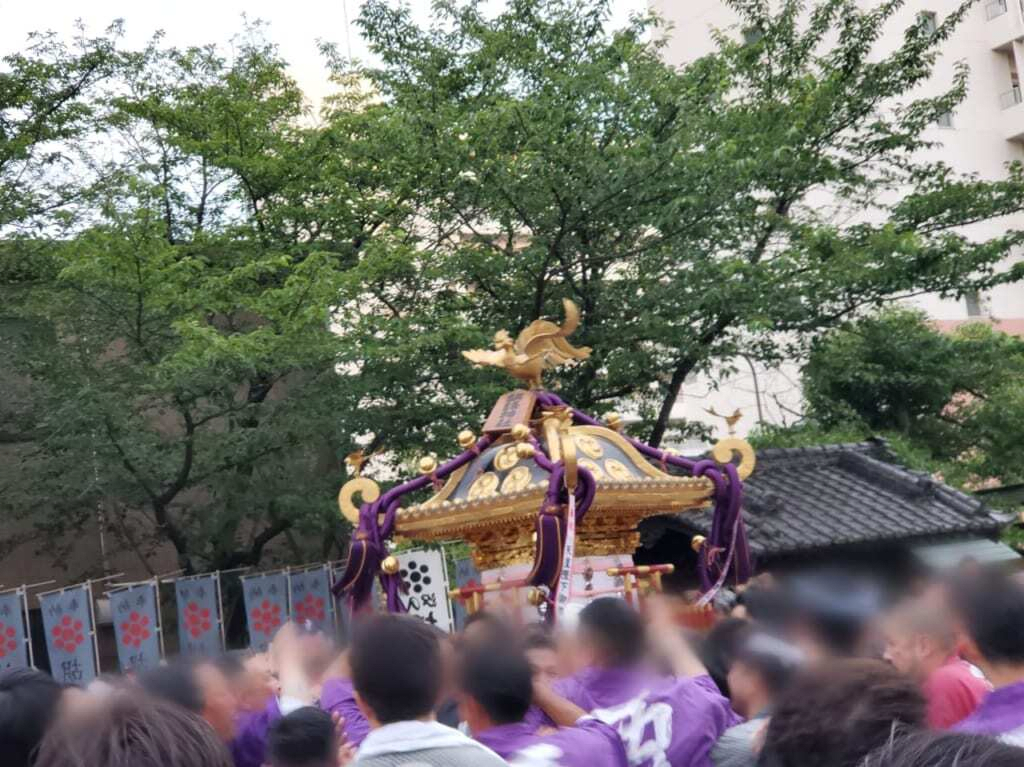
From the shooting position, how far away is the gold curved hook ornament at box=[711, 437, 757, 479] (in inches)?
299

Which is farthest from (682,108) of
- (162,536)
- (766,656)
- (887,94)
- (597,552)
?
(766,656)

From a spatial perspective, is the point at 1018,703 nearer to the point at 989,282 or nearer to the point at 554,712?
the point at 554,712

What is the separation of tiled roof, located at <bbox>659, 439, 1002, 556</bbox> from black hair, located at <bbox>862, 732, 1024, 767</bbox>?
7584 mm

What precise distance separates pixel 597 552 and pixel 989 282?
24.0 ft

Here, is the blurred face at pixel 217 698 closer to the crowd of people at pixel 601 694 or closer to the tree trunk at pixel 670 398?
the crowd of people at pixel 601 694

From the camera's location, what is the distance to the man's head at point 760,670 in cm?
370

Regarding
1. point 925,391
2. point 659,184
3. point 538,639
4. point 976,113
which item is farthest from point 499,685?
point 976,113

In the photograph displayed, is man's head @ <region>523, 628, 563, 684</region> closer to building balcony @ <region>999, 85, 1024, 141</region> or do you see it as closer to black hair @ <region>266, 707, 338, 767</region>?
black hair @ <region>266, 707, 338, 767</region>

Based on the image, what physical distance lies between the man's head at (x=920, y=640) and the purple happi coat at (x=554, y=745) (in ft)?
3.23

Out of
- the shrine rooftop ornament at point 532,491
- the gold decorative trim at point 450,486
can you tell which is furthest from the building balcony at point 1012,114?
the gold decorative trim at point 450,486

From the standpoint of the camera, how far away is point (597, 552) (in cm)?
747

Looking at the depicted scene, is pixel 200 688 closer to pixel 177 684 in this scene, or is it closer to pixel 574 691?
pixel 177 684

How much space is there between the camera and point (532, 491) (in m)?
6.88

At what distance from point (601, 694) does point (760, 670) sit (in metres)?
0.56
